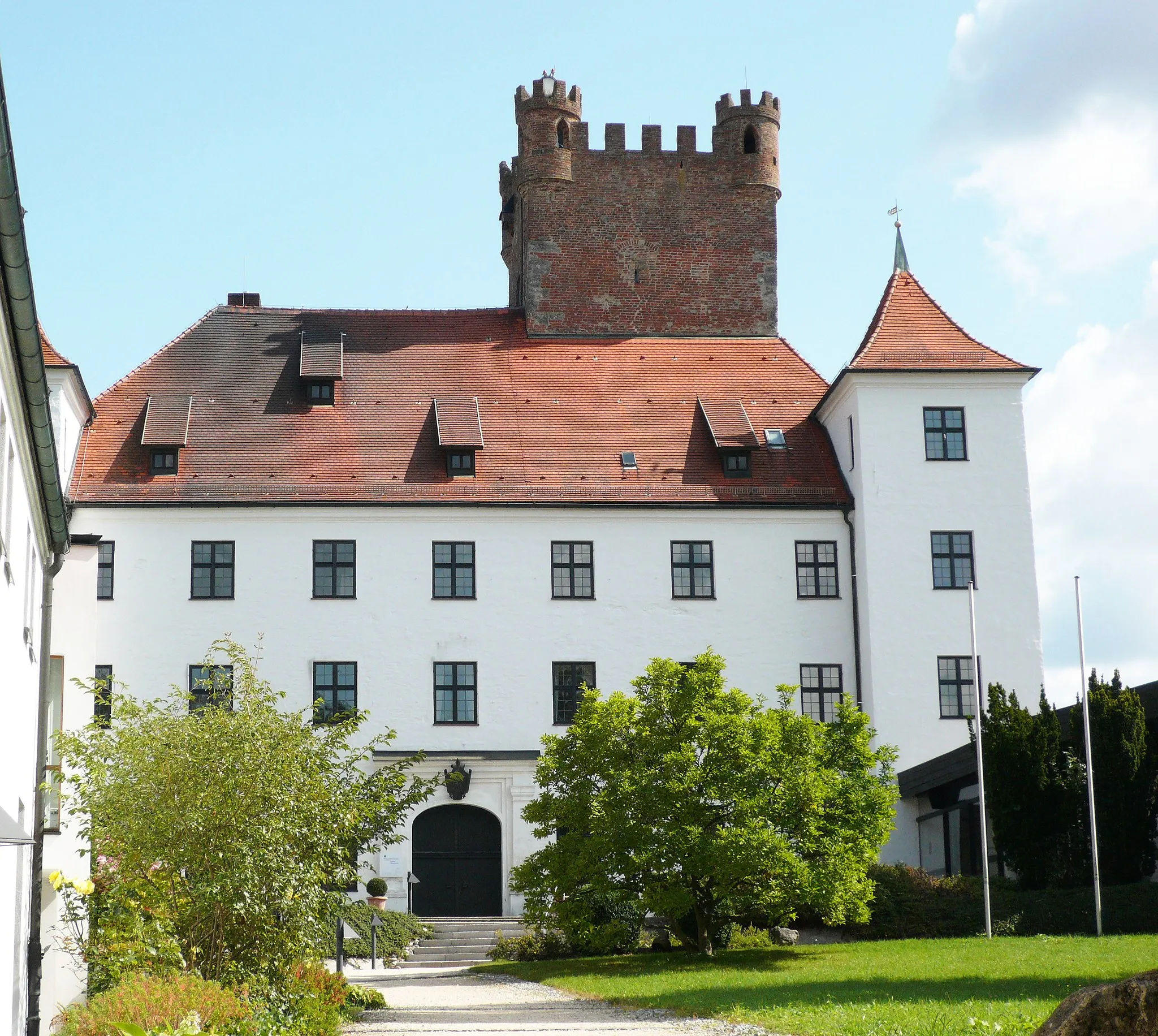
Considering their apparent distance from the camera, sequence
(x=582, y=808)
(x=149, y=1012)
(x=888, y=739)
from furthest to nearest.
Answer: (x=888, y=739), (x=582, y=808), (x=149, y=1012)

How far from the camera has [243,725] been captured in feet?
54.9

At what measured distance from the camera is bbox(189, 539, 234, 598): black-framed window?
3469 centimetres

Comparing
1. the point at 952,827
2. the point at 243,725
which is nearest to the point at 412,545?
the point at 952,827

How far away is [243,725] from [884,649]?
20811 millimetres

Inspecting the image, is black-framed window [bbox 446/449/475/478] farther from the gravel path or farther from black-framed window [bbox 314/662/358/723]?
the gravel path

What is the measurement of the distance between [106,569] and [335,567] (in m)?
4.89

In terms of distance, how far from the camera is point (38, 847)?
1789cm

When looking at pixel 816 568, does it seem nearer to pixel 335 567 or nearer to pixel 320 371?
pixel 335 567

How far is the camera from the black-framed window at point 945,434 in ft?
118

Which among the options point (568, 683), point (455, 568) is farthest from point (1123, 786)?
point (455, 568)

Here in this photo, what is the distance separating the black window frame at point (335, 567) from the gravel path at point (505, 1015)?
35.9ft

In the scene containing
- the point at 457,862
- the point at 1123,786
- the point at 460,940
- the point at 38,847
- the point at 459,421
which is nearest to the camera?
the point at 38,847

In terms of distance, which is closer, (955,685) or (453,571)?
(955,685)

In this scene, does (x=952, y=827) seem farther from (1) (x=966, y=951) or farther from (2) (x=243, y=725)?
(2) (x=243, y=725)
